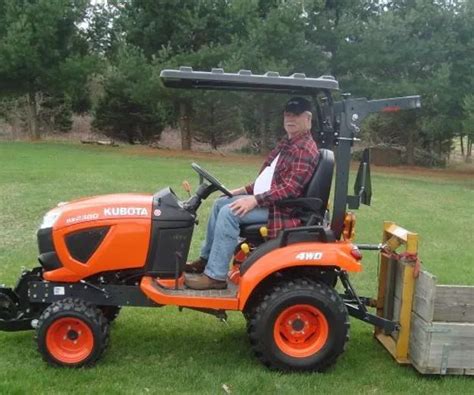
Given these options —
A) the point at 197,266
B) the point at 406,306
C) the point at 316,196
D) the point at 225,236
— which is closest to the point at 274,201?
the point at 316,196

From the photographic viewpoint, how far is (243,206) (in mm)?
4371

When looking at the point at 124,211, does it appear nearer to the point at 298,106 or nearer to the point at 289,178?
the point at 289,178

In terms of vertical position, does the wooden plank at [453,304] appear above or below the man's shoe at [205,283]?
below

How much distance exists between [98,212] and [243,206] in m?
1.00

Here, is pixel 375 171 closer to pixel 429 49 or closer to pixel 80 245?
pixel 429 49

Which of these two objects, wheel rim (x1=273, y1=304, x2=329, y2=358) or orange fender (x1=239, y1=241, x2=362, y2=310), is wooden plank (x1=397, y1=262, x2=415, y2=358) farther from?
wheel rim (x1=273, y1=304, x2=329, y2=358)

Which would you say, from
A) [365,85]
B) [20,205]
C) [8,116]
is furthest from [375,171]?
[8,116]

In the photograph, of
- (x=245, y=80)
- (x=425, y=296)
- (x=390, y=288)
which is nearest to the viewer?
(x=245, y=80)

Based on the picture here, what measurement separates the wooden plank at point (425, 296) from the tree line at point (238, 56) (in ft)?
55.3

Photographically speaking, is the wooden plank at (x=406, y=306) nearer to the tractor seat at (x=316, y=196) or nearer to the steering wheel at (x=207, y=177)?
the tractor seat at (x=316, y=196)

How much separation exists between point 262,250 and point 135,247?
87cm

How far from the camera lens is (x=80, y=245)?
4.34m

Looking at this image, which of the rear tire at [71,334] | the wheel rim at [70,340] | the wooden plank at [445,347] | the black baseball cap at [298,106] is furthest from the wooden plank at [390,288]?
the wheel rim at [70,340]

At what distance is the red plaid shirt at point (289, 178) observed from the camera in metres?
4.34
